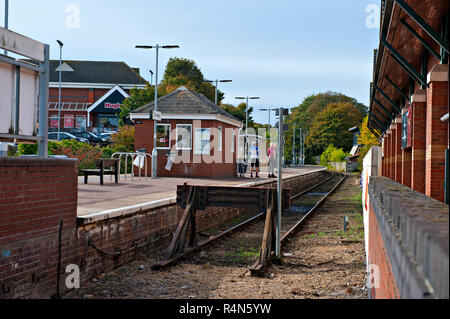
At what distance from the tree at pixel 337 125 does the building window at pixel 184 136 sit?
68.3 meters

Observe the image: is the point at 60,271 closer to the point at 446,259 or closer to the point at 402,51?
the point at 446,259

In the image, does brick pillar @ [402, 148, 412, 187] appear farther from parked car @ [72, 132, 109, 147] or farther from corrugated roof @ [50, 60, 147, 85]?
corrugated roof @ [50, 60, 147, 85]

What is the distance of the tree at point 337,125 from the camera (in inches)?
3551

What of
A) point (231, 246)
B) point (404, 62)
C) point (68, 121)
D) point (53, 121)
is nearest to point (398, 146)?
point (404, 62)

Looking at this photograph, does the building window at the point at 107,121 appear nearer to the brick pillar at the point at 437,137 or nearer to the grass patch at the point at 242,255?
the grass patch at the point at 242,255

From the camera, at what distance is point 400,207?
263 centimetres

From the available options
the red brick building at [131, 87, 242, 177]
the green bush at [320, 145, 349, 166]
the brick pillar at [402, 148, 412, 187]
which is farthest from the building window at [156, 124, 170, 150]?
the green bush at [320, 145, 349, 166]

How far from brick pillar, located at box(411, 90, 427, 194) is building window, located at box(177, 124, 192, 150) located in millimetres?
14362

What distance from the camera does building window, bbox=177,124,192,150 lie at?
24.2m

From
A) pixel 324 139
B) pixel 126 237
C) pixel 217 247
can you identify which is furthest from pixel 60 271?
pixel 324 139

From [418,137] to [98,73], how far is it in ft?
196
